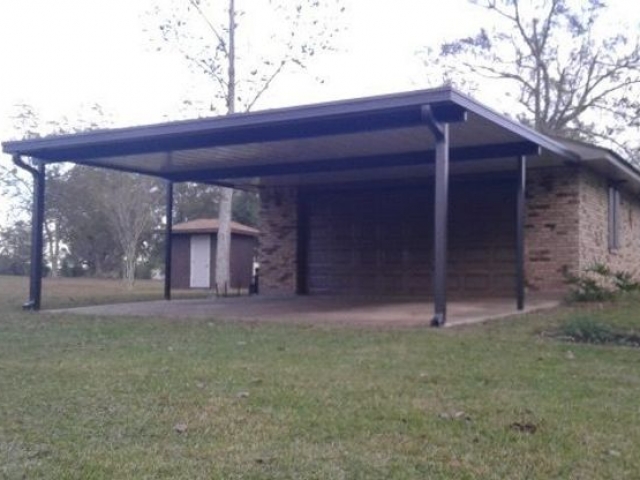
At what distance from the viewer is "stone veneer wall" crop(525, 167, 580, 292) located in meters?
15.1

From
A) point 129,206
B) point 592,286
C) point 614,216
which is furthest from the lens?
point 129,206

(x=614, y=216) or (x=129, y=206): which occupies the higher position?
(x=129, y=206)

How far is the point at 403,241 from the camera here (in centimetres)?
1712

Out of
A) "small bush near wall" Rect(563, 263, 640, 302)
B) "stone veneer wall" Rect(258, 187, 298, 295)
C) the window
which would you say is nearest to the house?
"stone veneer wall" Rect(258, 187, 298, 295)

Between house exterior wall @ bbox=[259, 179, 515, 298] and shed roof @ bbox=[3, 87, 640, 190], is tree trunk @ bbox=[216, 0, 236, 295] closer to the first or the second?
house exterior wall @ bbox=[259, 179, 515, 298]

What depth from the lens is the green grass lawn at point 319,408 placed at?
3.67 meters

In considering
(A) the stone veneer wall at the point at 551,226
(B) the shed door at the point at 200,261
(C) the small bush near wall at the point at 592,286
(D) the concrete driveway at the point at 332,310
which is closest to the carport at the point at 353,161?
(A) the stone veneer wall at the point at 551,226

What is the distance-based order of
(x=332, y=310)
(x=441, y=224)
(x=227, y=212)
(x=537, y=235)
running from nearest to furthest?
(x=441, y=224), (x=332, y=310), (x=537, y=235), (x=227, y=212)

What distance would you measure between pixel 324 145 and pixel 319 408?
345 inches

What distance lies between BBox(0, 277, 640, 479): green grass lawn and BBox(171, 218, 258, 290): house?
20.0m

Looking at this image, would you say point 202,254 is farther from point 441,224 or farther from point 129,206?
point 441,224

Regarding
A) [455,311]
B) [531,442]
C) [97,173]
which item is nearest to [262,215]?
[455,311]

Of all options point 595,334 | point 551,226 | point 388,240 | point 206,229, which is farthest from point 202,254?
point 595,334

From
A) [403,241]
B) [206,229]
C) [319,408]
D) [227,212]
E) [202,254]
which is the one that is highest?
[227,212]
